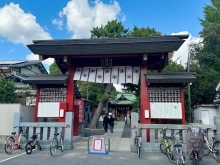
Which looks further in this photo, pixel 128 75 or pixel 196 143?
pixel 128 75

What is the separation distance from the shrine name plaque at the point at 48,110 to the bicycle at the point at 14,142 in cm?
169

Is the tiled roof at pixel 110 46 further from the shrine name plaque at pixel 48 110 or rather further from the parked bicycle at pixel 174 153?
the parked bicycle at pixel 174 153

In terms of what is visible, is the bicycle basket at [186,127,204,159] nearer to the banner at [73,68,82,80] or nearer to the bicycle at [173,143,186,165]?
the bicycle at [173,143,186,165]

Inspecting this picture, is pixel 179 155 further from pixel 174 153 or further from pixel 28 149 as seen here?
pixel 28 149

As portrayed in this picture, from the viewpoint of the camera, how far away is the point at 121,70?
37.0 ft

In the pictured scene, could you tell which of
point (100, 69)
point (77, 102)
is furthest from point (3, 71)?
point (100, 69)

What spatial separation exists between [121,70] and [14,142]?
6.87 m

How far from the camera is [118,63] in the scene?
1154 centimetres

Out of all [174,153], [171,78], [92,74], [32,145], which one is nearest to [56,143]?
[32,145]

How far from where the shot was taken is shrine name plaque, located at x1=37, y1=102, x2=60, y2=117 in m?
10.6

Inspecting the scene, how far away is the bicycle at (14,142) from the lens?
8.17 m

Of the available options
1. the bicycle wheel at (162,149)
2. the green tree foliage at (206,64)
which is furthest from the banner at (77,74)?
the green tree foliage at (206,64)

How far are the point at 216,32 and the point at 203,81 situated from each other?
6821mm

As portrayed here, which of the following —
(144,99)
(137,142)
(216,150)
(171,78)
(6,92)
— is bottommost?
(216,150)
